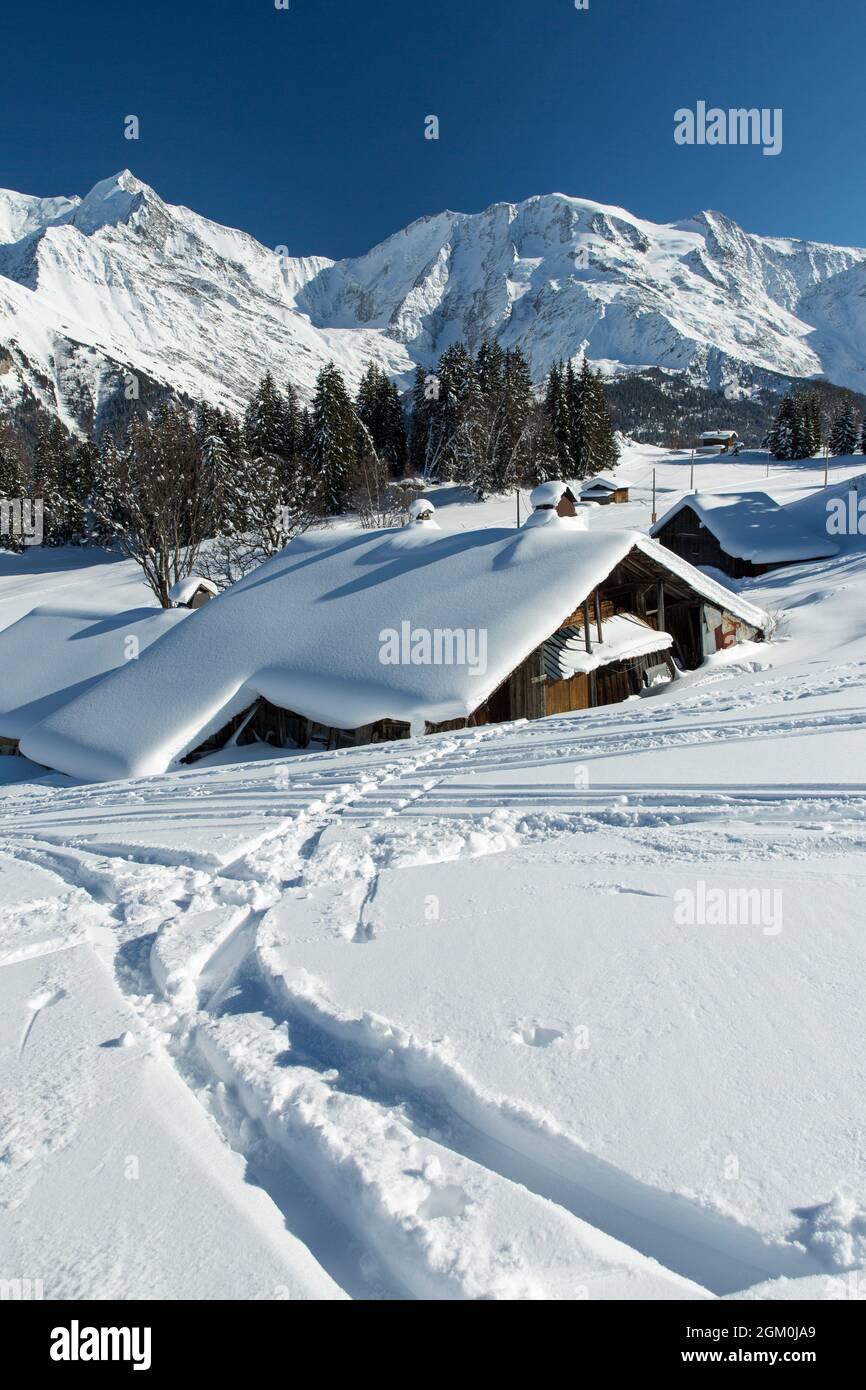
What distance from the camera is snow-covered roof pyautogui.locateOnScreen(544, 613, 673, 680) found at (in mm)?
15548

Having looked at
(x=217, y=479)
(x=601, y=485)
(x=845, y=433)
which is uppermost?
(x=845, y=433)

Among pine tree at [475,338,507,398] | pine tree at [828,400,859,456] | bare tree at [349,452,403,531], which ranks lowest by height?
bare tree at [349,452,403,531]

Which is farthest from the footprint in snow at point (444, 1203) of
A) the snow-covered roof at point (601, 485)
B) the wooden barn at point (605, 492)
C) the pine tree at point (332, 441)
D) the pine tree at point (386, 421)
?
the pine tree at point (386, 421)

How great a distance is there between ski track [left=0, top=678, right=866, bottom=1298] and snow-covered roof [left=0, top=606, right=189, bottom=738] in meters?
10.9

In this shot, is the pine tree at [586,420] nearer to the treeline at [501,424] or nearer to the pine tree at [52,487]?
the treeline at [501,424]

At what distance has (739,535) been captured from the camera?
37.2 meters

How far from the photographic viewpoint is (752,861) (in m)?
5.02

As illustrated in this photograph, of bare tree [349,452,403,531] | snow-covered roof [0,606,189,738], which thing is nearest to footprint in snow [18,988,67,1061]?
snow-covered roof [0,606,189,738]

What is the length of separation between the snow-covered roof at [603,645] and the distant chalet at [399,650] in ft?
0.15

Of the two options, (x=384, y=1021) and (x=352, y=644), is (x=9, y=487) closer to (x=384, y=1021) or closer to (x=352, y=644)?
(x=352, y=644)

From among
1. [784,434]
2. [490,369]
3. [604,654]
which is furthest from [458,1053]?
[784,434]

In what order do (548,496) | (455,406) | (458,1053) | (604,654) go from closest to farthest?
(458,1053)
(604,654)
(548,496)
(455,406)

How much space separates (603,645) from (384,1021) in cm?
1413

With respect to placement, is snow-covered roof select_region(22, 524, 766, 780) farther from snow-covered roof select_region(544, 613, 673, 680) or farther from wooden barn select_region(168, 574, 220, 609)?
wooden barn select_region(168, 574, 220, 609)
